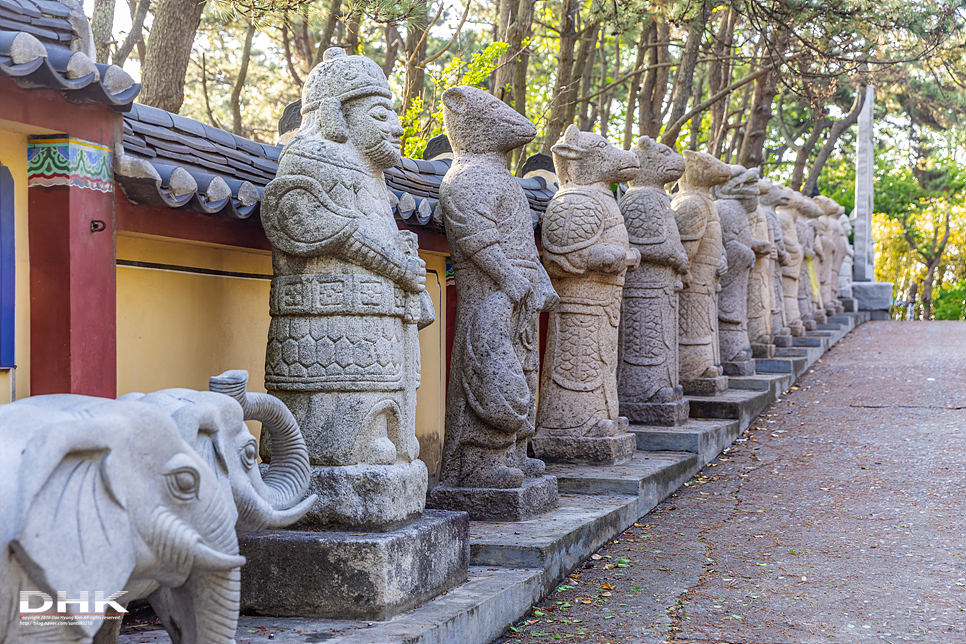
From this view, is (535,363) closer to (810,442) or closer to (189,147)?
(189,147)

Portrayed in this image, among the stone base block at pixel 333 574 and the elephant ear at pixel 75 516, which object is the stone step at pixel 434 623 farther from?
the elephant ear at pixel 75 516

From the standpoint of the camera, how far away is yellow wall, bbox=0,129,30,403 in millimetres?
3834

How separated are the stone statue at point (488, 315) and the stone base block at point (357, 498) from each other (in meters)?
1.48

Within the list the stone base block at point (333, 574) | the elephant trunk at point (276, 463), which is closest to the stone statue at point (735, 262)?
the stone base block at point (333, 574)

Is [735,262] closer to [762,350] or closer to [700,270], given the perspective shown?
[700,270]

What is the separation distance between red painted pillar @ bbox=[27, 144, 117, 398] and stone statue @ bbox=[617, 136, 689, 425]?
528 cm

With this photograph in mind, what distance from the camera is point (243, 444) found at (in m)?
3.04

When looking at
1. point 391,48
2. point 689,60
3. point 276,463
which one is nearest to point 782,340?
point 689,60

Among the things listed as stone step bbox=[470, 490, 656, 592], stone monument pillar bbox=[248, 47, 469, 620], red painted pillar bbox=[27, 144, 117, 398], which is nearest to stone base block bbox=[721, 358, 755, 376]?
stone step bbox=[470, 490, 656, 592]

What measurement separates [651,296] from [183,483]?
625cm

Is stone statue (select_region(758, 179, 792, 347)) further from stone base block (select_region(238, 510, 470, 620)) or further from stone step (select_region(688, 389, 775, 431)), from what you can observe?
stone base block (select_region(238, 510, 470, 620))

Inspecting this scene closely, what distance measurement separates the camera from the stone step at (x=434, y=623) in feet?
12.8

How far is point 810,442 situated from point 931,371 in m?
4.52

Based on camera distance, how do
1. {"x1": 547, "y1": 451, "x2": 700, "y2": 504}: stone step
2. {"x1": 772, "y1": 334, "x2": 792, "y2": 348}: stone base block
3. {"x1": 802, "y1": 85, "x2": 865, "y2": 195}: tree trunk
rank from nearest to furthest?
{"x1": 547, "y1": 451, "x2": 700, "y2": 504}: stone step → {"x1": 772, "y1": 334, "x2": 792, "y2": 348}: stone base block → {"x1": 802, "y1": 85, "x2": 865, "y2": 195}: tree trunk
